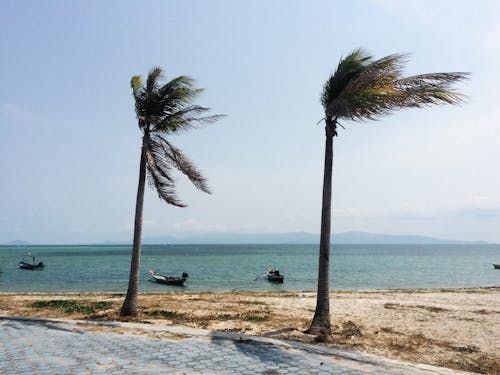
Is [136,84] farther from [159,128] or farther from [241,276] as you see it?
[241,276]

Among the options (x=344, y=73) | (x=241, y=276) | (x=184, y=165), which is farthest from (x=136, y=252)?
(x=241, y=276)

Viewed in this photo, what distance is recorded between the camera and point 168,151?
43.2 feet

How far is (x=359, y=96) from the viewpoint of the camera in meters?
9.71

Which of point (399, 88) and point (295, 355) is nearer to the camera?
point (295, 355)

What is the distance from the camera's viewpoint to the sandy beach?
29.6 feet

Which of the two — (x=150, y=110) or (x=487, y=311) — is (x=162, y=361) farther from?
(x=487, y=311)

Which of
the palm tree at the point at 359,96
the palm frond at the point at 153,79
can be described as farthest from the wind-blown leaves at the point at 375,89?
the palm frond at the point at 153,79

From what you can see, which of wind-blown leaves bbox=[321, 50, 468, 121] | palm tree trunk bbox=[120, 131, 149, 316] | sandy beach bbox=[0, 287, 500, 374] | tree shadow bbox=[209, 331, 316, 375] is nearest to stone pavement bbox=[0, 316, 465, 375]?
tree shadow bbox=[209, 331, 316, 375]

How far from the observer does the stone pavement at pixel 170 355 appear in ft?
22.5

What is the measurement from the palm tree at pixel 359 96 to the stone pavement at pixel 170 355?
6.22 feet

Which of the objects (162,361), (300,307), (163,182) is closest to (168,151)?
(163,182)

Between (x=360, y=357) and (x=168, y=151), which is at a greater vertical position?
(x=168, y=151)

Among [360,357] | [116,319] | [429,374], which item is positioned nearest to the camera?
[429,374]

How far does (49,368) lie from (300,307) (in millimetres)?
11094
